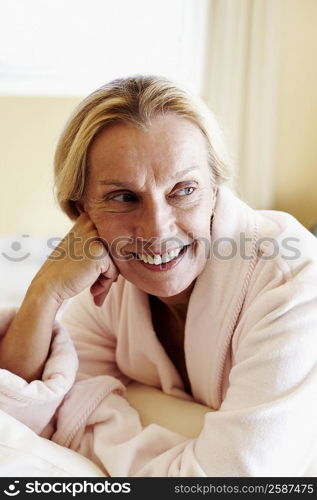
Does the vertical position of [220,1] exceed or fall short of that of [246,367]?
it exceeds it

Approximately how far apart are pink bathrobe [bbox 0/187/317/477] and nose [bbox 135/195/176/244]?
0.43ft

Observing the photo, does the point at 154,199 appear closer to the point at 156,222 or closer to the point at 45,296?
the point at 156,222

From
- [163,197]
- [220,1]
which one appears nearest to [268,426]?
[163,197]

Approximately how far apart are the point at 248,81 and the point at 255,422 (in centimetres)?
214

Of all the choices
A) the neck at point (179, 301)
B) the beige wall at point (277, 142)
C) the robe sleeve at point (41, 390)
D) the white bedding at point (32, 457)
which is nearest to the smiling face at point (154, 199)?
the neck at point (179, 301)

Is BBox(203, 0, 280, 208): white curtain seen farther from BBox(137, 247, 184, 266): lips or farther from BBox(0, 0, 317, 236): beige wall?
BBox(137, 247, 184, 266): lips

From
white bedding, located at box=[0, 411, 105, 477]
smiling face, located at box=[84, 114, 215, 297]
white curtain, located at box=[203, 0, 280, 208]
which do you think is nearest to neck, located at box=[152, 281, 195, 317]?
smiling face, located at box=[84, 114, 215, 297]

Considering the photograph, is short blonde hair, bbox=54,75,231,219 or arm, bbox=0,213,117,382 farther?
arm, bbox=0,213,117,382

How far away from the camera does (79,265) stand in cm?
127

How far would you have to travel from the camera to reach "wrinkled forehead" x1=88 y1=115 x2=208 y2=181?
1.12 m

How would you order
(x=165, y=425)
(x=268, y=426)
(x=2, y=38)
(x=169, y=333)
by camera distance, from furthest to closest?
(x=2, y=38) < (x=169, y=333) < (x=165, y=425) < (x=268, y=426)

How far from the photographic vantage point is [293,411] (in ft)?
3.31

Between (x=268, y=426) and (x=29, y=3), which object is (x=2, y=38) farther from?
(x=268, y=426)
